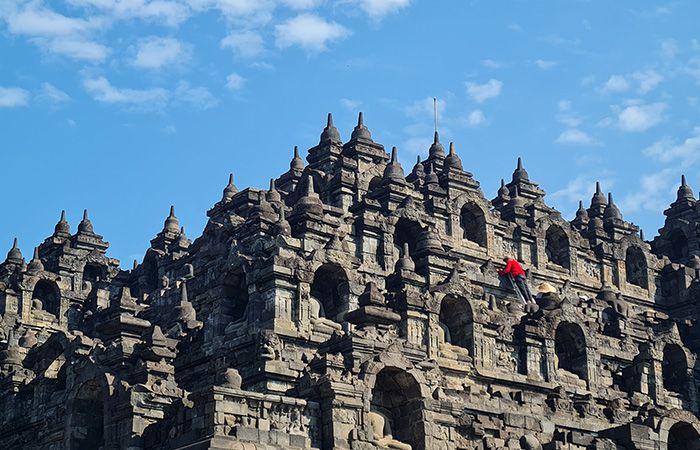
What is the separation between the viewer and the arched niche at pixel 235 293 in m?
58.0

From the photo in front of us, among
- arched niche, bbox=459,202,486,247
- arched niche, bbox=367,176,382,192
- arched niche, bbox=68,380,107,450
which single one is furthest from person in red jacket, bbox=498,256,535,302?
arched niche, bbox=68,380,107,450

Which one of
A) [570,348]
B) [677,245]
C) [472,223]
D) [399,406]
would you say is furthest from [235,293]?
[677,245]

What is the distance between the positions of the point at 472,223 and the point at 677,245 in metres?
17.7

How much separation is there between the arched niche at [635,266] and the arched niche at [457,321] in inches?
772

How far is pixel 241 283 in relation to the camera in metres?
58.5

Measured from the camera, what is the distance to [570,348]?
2522 inches

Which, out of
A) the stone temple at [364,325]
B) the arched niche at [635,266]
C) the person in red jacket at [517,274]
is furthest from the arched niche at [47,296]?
the arched niche at [635,266]

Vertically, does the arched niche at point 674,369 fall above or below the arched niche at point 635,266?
below

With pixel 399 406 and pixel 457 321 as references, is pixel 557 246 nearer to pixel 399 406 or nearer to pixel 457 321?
pixel 457 321

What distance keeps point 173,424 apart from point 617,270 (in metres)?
37.2

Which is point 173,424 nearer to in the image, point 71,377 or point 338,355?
point 338,355

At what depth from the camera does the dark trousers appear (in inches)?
2719

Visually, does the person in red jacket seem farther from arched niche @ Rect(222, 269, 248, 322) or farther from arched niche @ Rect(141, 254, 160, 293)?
arched niche @ Rect(141, 254, 160, 293)

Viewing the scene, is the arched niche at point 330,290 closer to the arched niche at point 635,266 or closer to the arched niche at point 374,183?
the arched niche at point 374,183
